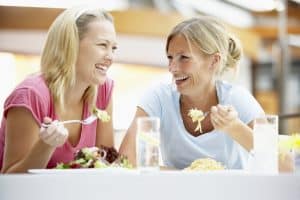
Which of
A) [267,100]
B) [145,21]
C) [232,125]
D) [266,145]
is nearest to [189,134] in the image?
[232,125]

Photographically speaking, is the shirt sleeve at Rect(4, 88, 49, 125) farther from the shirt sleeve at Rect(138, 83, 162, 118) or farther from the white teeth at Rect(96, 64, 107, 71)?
the shirt sleeve at Rect(138, 83, 162, 118)

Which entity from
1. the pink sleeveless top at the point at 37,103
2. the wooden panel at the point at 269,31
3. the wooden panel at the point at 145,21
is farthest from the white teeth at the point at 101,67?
the wooden panel at the point at 269,31

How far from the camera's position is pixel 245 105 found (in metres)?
1.38

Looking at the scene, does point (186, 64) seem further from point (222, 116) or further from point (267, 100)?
point (267, 100)

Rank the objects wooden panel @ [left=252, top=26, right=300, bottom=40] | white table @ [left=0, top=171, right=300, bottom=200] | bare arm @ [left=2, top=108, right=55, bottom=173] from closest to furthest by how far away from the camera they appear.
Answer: white table @ [left=0, top=171, right=300, bottom=200], bare arm @ [left=2, top=108, right=55, bottom=173], wooden panel @ [left=252, top=26, right=300, bottom=40]

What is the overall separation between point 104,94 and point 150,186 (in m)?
0.46

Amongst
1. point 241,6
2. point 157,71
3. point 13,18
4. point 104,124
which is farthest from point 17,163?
point 241,6

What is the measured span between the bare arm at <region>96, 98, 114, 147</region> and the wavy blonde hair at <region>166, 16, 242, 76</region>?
212 millimetres

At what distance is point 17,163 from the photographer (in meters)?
1.23

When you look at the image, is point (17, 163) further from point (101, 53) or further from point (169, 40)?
point (169, 40)

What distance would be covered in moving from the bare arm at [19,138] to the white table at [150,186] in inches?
8.7

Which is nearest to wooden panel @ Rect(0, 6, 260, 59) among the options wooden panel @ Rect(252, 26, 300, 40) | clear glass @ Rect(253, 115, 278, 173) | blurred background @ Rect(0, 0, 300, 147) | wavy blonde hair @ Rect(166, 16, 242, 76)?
blurred background @ Rect(0, 0, 300, 147)

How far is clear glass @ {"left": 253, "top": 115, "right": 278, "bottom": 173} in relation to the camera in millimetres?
1118

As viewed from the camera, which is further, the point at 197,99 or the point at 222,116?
the point at 197,99
